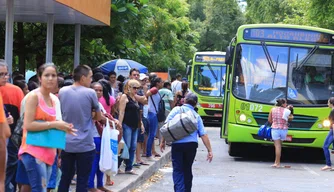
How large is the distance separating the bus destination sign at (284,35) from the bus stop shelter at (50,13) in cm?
361

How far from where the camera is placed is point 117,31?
18.6 m

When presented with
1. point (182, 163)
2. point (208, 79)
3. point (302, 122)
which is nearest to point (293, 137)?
point (302, 122)

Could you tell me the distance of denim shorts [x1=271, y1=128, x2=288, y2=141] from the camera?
612 inches

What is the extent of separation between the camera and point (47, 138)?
6477 millimetres

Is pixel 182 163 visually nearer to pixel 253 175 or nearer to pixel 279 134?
pixel 253 175

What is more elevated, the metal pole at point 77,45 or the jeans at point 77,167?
the metal pole at point 77,45

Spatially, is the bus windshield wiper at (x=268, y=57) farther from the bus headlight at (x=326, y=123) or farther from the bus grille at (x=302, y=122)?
the bus headlight at (x=326, y=123)

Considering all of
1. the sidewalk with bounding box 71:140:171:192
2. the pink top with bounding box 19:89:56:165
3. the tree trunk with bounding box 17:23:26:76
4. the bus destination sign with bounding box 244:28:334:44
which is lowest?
the sidewalk with bounding box 71:140:171:192

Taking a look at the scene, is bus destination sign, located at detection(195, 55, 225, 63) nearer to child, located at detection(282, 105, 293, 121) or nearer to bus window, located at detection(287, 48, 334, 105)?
bus window, located at detection(287, 48, 334, 105)

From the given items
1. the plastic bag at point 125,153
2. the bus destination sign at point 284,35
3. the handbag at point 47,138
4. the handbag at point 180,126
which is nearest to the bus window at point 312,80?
the bus destination sign at point 284,35

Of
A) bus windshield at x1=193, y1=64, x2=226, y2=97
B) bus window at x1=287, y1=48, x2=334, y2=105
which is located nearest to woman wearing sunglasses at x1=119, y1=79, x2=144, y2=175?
bus window at x1=287, y1=48, x2=334, y2=105

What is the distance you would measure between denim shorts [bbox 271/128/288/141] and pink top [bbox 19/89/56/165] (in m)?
9.64

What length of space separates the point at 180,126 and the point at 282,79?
24.5ft

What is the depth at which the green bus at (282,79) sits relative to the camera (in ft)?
53.2
